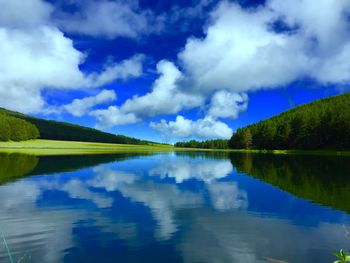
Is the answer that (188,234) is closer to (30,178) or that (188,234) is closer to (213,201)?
(213,201)

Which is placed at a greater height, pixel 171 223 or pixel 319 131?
pixel 319 131

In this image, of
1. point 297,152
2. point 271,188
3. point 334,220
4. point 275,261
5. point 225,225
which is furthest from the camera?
point 297,152

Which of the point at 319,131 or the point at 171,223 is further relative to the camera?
the point at 319,131

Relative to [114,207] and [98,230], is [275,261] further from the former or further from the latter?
[114,207]

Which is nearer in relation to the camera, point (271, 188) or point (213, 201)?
point (213, 201)

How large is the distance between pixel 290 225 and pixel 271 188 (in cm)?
1939

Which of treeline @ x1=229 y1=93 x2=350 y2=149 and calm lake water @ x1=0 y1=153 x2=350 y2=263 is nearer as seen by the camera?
calm lake water @ x1=0 y1=153 x2=350 y2=263

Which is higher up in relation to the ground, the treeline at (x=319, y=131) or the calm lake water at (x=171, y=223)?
the treeline at (x=319, y=131)

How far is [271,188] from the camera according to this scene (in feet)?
140

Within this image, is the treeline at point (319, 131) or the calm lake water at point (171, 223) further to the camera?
the treeline at point (319, 131)

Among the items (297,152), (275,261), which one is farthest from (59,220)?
(297,152)

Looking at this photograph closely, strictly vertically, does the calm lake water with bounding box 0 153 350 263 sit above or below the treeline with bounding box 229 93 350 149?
below

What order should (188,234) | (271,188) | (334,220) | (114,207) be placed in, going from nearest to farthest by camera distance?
(188,234) → (334,220) → (114,207) → (271,188)

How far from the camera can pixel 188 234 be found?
20.8m
